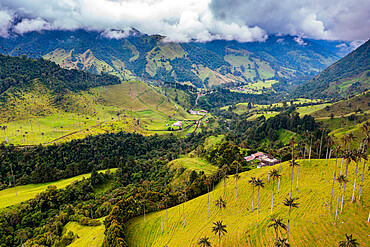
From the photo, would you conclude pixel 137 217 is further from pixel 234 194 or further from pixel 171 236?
pixel 234 194

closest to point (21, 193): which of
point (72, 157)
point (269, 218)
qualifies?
point (72, 157)

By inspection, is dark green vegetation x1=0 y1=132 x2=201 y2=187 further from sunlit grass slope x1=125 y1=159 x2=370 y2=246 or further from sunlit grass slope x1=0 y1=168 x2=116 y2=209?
sunlit grass slope x1=125 y1=159 x2=370 y2=246

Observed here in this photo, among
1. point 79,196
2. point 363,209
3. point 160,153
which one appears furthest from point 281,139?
point 79,196

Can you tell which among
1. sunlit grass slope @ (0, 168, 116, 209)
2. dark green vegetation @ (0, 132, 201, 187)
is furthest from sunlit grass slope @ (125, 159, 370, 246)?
dark green vegetation @ (0, 132, 201, 187)

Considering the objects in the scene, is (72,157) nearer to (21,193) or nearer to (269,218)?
(21,193)

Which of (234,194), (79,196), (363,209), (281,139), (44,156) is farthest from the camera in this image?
(281,139)

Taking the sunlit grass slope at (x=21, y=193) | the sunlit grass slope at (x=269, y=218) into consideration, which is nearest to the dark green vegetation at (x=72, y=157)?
the sunlit grass slope at (x=21, y=193)

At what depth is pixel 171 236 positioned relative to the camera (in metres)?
68.4

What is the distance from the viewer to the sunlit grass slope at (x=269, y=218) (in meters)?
47.1

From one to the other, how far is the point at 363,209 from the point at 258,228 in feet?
82.9

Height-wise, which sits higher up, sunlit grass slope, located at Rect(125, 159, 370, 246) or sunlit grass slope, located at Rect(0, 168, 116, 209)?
sunlit grass slope, located at Rect(125, 159, 370, 246)

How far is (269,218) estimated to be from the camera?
56938 mm

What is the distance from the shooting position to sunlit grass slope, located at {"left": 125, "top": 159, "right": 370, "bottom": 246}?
4709 cm

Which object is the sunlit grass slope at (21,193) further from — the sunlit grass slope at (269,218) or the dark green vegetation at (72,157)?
the sunlit grass slope at (269,218)
